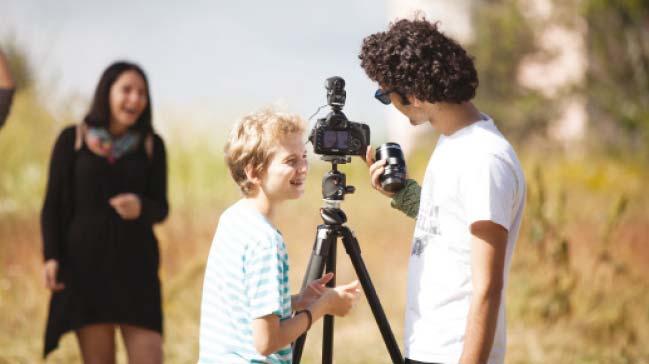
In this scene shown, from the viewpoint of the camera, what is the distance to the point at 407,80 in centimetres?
219

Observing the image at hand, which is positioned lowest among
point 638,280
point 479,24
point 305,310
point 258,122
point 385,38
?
point 638,280

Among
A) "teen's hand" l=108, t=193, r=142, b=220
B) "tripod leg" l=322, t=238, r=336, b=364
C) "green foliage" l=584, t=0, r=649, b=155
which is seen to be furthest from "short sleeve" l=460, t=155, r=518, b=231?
"green foliage" l=584, t=0, r=649, b=155

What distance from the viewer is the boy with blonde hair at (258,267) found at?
2.05 metres

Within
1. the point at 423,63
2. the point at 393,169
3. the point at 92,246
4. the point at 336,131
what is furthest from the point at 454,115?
the point at 92,246

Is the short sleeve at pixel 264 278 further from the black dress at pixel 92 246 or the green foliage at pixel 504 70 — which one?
the green foliage at pixel 504 70

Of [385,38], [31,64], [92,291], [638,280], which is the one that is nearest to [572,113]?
[638,280]

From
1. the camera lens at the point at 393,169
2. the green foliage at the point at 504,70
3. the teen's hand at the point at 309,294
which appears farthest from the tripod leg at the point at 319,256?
the green foliage at the point at 504,70

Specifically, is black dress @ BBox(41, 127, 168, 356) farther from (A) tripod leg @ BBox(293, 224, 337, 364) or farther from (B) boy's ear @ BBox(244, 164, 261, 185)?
(B) boy's ear @ BBox(244, 164, 261, 185)

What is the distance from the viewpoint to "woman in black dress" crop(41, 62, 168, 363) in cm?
372

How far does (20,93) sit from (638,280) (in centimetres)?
548

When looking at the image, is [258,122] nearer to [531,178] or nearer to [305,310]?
[305,310]

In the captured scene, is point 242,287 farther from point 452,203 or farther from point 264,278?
point 452,203

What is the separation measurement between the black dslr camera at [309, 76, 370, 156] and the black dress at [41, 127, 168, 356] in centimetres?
161

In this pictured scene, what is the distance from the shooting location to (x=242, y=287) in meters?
2.08
